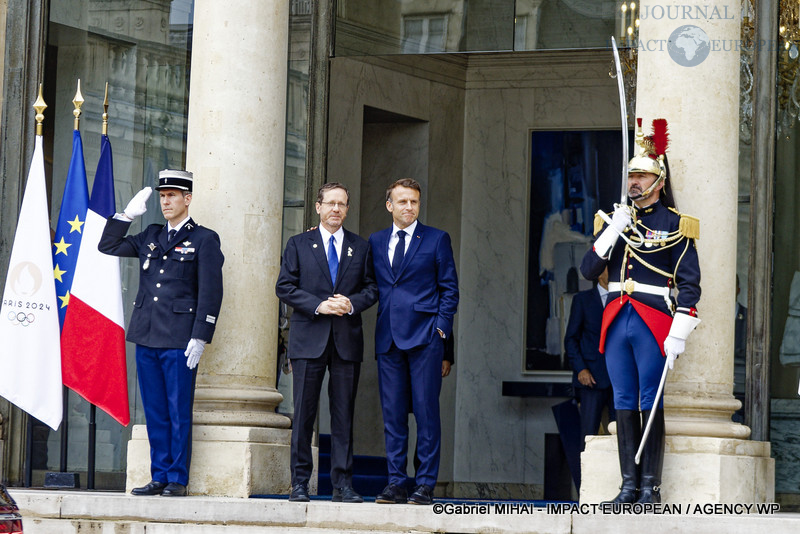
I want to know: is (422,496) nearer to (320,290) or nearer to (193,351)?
(320,290)

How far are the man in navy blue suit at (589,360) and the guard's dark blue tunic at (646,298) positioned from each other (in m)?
2.77

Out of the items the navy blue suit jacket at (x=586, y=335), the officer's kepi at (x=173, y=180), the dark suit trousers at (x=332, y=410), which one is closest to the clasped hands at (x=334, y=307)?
the dark suit trousers at (x=332, y=410)

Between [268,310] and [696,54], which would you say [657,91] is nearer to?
[696,54]

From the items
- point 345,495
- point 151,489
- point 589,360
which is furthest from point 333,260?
point 589,360

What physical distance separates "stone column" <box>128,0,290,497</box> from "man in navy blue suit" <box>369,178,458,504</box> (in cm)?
107

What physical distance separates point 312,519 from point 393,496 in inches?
25.2

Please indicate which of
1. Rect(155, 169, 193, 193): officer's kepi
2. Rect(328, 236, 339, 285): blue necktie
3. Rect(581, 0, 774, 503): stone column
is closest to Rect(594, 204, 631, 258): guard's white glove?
Rect(581, 0, 774, 503): stone column

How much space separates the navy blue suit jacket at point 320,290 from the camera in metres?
9.04

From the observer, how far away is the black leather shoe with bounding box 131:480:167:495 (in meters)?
9.19

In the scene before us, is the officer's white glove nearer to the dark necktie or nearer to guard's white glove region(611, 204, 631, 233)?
guard's white glove region(611, 204, 631, 233)

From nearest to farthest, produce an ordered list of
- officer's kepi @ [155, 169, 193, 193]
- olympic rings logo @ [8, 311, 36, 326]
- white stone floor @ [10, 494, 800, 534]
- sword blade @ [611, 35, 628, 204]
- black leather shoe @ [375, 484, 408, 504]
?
white stone floor @ [10, 494, 800, 534]
sword blade @ [611, 35, 628, 204]
black leather shoe @ [375, 484, 408, 504]
officer's kepi @ [155, 169, 193, 193]
olympic rings logo @ [8, 311, 36, 326]

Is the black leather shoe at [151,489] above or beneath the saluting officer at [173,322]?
beneath

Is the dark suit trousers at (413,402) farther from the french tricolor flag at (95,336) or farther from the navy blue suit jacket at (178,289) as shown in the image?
the french tricolor flag at (95,336)

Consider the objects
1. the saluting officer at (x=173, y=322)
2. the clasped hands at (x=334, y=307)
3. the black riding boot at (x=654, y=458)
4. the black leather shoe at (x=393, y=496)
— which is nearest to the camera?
the black riding boot at (x=654, y=458)
